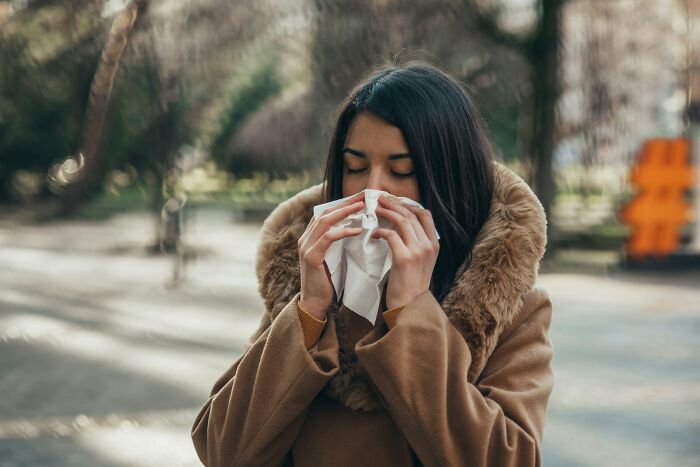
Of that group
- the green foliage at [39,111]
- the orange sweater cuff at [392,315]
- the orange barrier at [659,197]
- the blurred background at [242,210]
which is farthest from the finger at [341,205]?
the green foliage at [39,111]

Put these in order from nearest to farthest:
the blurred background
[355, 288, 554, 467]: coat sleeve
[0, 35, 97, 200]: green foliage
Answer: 1. [355, 288, 554, 467]: coat sleeve
2. the blurred background
3. [0, 35, 97, 200]: green foliage

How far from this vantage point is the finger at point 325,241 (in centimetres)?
175

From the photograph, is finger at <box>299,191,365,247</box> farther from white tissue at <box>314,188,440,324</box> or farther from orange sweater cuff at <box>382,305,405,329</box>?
orange sweater cuff at <box>382,305,405,329</box>

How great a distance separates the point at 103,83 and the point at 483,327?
1799cm

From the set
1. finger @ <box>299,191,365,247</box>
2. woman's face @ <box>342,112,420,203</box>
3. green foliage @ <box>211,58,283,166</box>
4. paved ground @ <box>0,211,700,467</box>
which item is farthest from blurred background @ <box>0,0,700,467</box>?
green foliage @ <box>211,58,283,166</box>

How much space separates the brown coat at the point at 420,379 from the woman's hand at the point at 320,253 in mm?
44

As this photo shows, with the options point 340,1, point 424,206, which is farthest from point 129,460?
point 340,1

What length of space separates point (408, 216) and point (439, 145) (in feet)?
0.61

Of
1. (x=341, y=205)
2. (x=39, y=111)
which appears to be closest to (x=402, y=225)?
(x=341, y=205)

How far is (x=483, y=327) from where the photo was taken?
1.78 m

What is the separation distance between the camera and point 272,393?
5.87 feet

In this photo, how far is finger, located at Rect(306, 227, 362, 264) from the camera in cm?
175

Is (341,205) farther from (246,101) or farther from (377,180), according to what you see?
(246,101)

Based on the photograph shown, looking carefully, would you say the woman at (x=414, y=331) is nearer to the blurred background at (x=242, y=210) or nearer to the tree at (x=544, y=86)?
the blurred background at (x=242, y=210)
